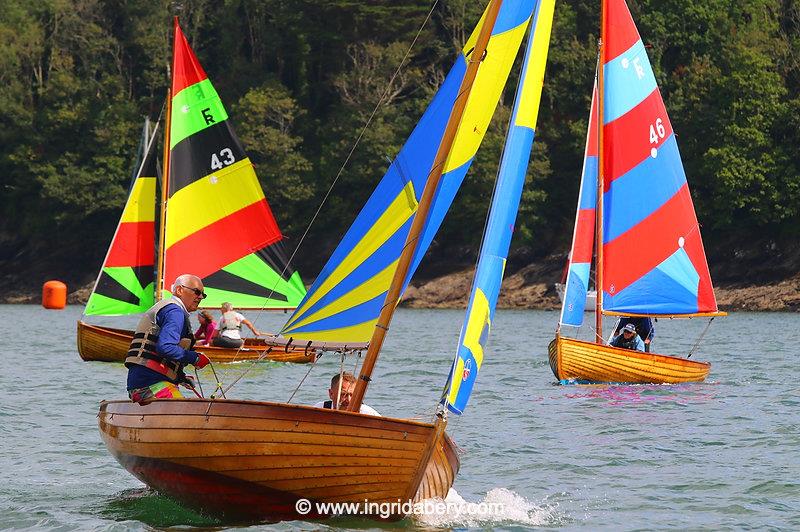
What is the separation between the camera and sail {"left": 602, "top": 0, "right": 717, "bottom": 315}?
2312cm

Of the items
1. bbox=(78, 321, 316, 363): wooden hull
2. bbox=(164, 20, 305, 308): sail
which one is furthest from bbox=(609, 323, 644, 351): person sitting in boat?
bbox=(164, 20, 305, 308): sail

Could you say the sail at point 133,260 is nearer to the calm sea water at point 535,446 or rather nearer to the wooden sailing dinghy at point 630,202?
the calm sea water at point 535,446

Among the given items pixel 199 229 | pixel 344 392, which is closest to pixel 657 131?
pixel 199 229

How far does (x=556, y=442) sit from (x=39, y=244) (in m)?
61.9

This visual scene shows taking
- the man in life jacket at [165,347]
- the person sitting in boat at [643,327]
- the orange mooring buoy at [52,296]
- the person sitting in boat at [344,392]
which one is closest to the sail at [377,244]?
the person sitting in boat at [344,392]

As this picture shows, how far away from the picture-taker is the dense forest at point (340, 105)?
2256 inches

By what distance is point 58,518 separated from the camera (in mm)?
11781

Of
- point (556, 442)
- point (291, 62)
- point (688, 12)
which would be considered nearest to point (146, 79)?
point (291, 62)

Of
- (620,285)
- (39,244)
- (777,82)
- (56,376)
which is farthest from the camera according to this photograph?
(39,244)

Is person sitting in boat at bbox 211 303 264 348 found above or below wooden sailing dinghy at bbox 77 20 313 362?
below

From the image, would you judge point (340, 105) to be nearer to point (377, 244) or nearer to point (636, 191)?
point (636, 191)

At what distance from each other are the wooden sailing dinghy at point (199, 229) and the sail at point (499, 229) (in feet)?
52.6

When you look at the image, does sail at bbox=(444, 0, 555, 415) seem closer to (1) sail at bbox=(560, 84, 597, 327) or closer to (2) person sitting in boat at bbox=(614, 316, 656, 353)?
(1) sail at bbox=(560, 84, 597, 327)

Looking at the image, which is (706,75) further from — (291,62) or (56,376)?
(56,376)
